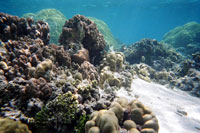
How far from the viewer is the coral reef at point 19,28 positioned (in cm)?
572

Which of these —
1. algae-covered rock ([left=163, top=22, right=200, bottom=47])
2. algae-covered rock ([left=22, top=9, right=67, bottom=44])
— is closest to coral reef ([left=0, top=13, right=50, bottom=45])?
algae-covered rock ([left=22, top=9, right=67, bottom=44])

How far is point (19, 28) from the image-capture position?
619 centimetres

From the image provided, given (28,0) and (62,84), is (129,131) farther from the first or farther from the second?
(28,0)

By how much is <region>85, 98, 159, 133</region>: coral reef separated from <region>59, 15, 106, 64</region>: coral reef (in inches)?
165

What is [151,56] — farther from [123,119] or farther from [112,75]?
[123,119]

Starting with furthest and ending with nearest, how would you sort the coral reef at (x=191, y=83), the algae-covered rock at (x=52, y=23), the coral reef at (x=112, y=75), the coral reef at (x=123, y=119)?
1. the algae-covered rock at (x=52, y=23)
2. the coral reef at (x=191, y=83)
3. the coral reef at (x=112, y=75)
4. the coral reef at (x=123, y=119)

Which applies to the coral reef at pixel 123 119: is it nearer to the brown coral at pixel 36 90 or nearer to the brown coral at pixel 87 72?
the brown coral at pixel 36 90

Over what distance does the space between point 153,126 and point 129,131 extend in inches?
28.8

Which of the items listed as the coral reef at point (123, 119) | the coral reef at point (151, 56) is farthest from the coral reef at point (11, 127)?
the coral reef at point (151, 56)

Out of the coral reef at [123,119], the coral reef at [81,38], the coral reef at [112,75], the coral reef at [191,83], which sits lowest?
the coral reef at [123,119]

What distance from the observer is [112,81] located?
6605 millimetres

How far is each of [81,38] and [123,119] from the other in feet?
16.9

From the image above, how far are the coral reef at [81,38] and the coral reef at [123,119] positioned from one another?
4.18 metres

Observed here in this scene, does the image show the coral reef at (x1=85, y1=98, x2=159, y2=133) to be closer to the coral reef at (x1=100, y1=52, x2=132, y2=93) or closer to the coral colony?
the coral colony
